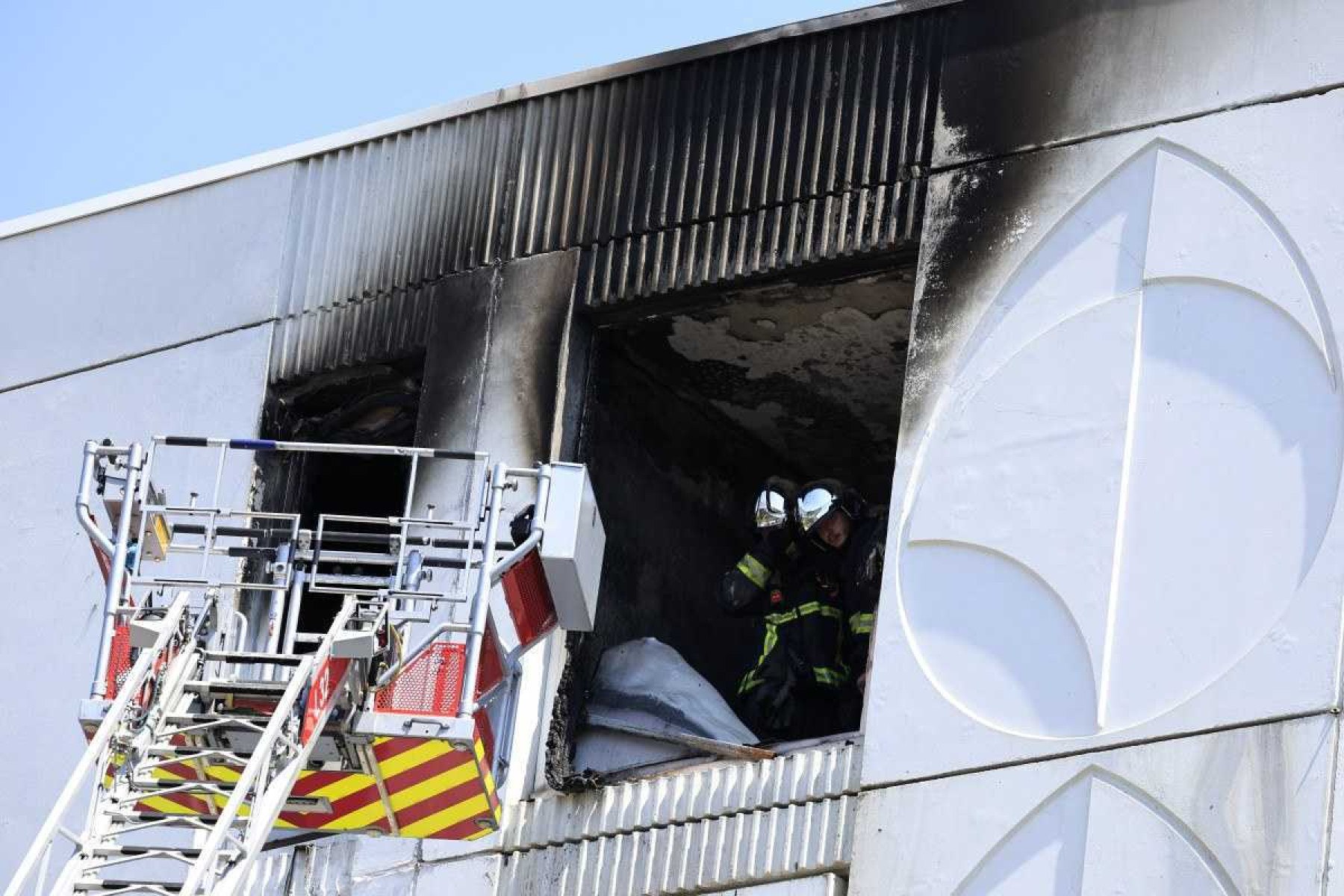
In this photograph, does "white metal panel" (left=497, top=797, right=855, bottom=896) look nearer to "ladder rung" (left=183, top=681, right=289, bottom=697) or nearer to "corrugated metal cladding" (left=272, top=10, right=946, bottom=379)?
"ladder rung" (left=183, top=681, right=289, bottom=697)

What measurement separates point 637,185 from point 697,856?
4.66 meters

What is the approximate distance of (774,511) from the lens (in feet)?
57.3

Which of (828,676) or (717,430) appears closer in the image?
(828,676)

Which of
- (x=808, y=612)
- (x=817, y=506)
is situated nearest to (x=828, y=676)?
(x=808, y=612)

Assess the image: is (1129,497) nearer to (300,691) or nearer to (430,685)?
(430,685)

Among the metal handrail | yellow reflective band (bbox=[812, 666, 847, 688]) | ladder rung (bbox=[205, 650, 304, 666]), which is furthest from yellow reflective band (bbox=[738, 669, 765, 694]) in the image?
the metal handrail

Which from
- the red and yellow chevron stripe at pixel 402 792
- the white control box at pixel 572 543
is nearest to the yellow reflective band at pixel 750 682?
the white control box at pixel 572 543

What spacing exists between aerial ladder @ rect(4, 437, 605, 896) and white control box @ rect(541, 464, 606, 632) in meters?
0.01

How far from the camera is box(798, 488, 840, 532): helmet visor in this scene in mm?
17234

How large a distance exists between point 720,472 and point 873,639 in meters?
4.71

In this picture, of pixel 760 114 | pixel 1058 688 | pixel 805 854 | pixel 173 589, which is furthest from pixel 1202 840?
pixel 173 589

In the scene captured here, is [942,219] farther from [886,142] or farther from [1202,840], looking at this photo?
[1202,840]

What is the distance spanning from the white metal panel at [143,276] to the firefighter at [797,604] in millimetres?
4144

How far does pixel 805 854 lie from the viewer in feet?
48.0
